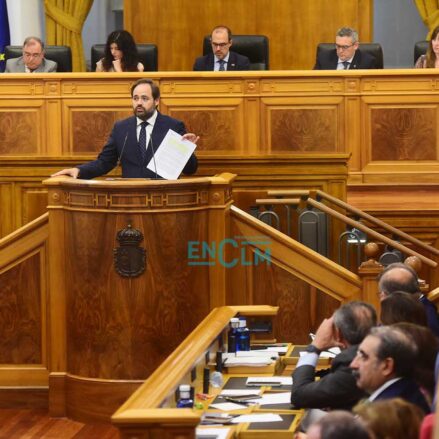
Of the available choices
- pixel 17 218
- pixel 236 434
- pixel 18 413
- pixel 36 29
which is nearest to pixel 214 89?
pixel 17 218

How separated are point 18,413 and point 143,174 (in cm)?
143

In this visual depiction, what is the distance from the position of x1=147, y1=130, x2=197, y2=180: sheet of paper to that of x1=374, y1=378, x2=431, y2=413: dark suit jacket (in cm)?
296

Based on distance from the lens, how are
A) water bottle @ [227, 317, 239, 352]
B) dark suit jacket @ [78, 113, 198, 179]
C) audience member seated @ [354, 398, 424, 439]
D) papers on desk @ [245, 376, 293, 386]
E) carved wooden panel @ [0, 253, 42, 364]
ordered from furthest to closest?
dark suit jacket @ [78, 113, 198, 179], carved wooden panel @ [0, 253, 42, 364], water bottle @ [227, 317, 239, 352], papers on desk @ [245, 376, 293, 386], audience member seated @ [354, 398, 424, 439]

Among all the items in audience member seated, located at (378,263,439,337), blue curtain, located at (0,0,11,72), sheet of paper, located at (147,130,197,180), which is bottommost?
audience member seated, located at (378,263,439,337)

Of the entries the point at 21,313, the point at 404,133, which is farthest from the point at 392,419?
the point at 404,133

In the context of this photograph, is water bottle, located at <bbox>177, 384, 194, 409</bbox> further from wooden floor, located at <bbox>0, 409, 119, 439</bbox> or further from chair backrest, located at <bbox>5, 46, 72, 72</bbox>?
chair backrest, located at <bbox>5, 46, 72, 72</bbox>

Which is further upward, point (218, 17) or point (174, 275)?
point (218, 17)

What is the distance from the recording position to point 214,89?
27.3ft

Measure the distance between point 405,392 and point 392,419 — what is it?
0.64 m

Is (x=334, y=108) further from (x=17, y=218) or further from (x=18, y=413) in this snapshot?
(x=18, y=413)

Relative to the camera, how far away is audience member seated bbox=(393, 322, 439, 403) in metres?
3.93

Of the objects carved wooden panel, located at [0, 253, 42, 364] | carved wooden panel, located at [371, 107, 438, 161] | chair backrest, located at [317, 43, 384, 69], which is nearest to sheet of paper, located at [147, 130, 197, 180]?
carved wooden panel, located at [0, 253, 42, 364]

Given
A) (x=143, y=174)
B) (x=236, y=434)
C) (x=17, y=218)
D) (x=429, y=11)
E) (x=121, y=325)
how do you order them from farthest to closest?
(x=429, y=11), (x=17, y=218), (x=143, y=174), (x=121, y=325), (x=236, y=434)

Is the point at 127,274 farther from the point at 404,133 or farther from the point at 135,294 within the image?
the point at 404,133
